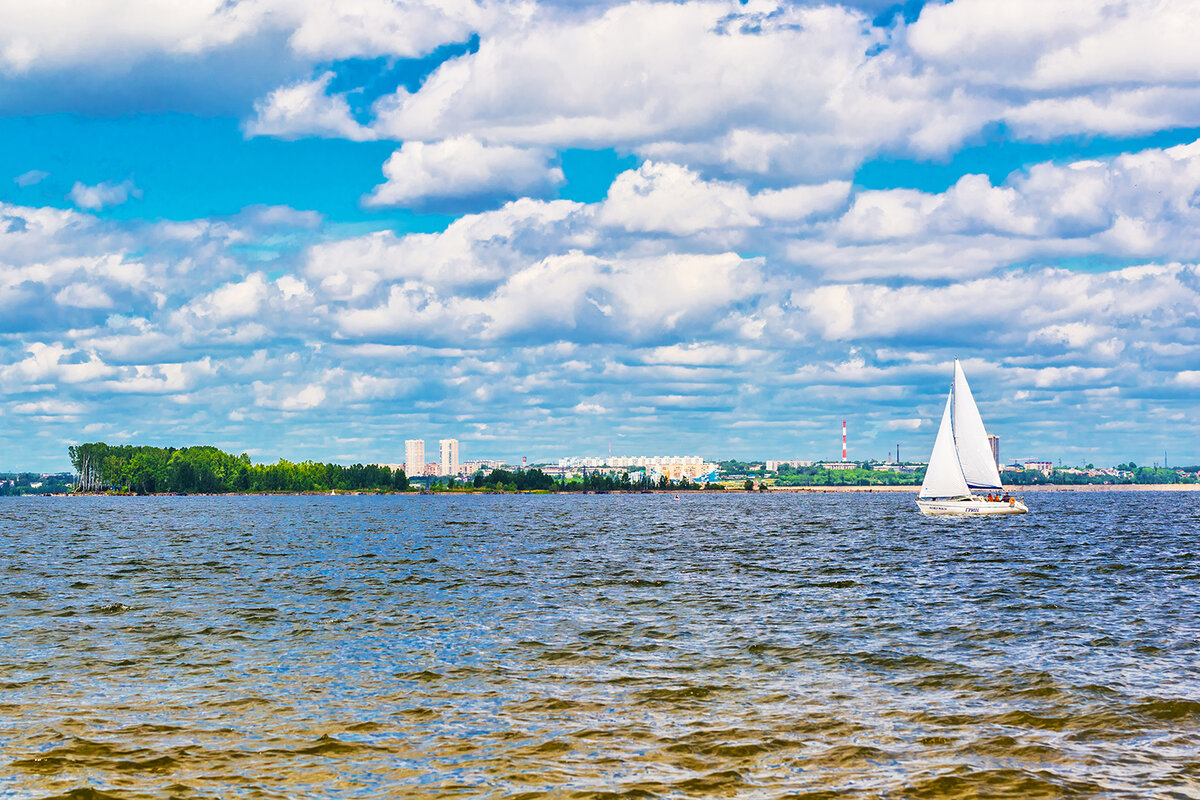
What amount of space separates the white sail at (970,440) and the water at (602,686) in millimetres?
88422

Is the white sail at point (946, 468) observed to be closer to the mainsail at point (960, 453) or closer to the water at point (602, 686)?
the mainsail at point (960, 453)

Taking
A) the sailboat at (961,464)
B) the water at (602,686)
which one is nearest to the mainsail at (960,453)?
the sailboat at (961,464)

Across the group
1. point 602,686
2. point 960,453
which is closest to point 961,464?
point 960,453

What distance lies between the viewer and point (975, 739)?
21062 mm

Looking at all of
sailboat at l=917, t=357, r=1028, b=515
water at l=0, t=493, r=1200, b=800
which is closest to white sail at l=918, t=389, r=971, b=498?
sailboat at l=917, t=357, r=1028, b=515

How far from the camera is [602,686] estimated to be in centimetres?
2645

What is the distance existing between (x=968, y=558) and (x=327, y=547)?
169 feet

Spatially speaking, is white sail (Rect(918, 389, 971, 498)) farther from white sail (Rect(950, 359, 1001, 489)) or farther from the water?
the water

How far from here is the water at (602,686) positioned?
18547mm

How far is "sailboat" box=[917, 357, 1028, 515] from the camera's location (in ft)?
467

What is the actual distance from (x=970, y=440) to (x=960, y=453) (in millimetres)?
2455

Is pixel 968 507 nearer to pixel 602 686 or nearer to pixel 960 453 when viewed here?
pixel 960 453

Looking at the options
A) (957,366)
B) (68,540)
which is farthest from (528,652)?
(957,366)

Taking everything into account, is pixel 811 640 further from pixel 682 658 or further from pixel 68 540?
pixel 68 540
